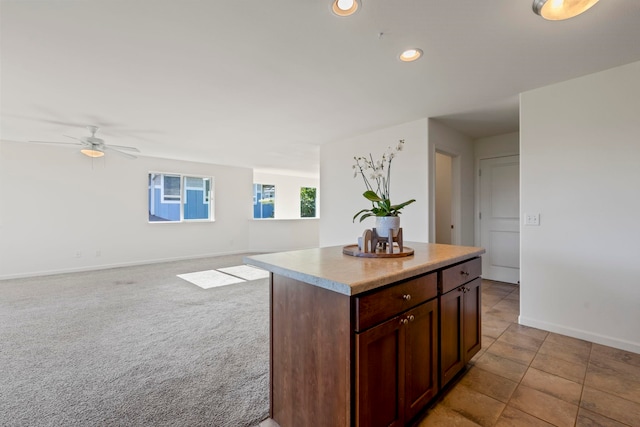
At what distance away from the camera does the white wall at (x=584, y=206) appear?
229 cm

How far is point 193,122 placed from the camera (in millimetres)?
3758

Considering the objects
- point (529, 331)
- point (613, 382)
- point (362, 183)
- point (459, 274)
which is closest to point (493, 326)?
point (529, 331)

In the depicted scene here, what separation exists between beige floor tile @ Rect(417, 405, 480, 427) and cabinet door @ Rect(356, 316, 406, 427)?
30 centimetres

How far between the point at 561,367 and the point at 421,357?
4.60 feet

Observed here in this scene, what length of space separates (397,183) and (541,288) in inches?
76.9

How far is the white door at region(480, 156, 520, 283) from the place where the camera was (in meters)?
4.23

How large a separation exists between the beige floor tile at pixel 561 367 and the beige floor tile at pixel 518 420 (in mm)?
634

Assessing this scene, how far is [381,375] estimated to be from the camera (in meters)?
1.22

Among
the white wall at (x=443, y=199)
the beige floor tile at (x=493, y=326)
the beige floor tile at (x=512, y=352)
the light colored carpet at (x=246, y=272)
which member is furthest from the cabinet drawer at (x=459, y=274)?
the light colored carpet at (x=246, y=272)

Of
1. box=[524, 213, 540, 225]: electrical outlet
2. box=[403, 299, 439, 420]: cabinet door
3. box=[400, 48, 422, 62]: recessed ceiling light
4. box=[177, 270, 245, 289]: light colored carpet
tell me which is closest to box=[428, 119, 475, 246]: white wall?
box=[524, 213, 540, 225]: electrical outlet

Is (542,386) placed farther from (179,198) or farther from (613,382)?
(179,198)

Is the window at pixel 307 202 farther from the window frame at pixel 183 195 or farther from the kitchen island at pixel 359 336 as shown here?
the kitchen island at pixel 359 336

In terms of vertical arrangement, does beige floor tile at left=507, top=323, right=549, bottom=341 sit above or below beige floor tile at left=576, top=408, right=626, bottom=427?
above

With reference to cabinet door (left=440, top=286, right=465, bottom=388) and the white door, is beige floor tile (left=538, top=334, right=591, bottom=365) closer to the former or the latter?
cabinet door (left=440, top=286, right=465, bottom=388)
